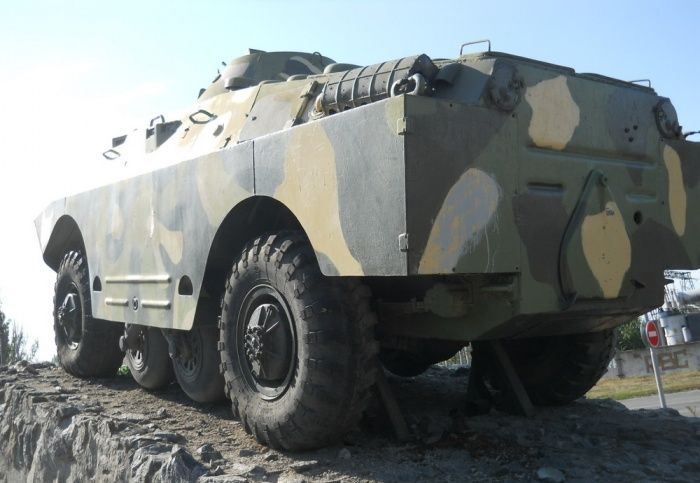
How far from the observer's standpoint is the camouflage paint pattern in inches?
137

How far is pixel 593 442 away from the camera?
13.8ft

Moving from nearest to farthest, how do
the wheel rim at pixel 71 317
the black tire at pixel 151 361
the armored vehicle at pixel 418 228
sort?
the armored vehicle at pixel 418 228 → the black tire at pixel 151 361 → the wheel rim at pixel 71 317

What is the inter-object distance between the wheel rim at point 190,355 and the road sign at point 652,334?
8963mm

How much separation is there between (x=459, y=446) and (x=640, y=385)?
13.2 m

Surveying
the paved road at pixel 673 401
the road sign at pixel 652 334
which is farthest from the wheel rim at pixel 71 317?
the road sign at pixel 652 334

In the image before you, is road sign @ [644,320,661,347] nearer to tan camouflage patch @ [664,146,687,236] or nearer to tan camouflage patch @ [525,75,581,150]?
tan camouflage patch @ [664,146,687,236]

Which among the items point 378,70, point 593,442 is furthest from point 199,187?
point 593,442

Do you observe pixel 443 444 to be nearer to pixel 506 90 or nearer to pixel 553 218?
pixel 553 218

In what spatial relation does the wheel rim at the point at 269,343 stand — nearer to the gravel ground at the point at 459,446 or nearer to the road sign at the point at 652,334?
the gravel ground at the point at 459,446

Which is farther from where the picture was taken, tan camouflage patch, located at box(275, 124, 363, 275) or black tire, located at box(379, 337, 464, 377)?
black tire, located at box(379, 337, 464, 377)

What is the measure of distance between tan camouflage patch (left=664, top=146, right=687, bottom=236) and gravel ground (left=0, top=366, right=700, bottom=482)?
3.71 feet

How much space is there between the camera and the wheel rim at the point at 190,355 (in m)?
5.36

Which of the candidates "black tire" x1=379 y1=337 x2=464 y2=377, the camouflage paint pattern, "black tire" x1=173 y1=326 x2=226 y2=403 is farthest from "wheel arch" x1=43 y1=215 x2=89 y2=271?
"black tire" x1=379 y1=337 x2=464 y2=377

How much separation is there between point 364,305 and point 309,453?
788mm
